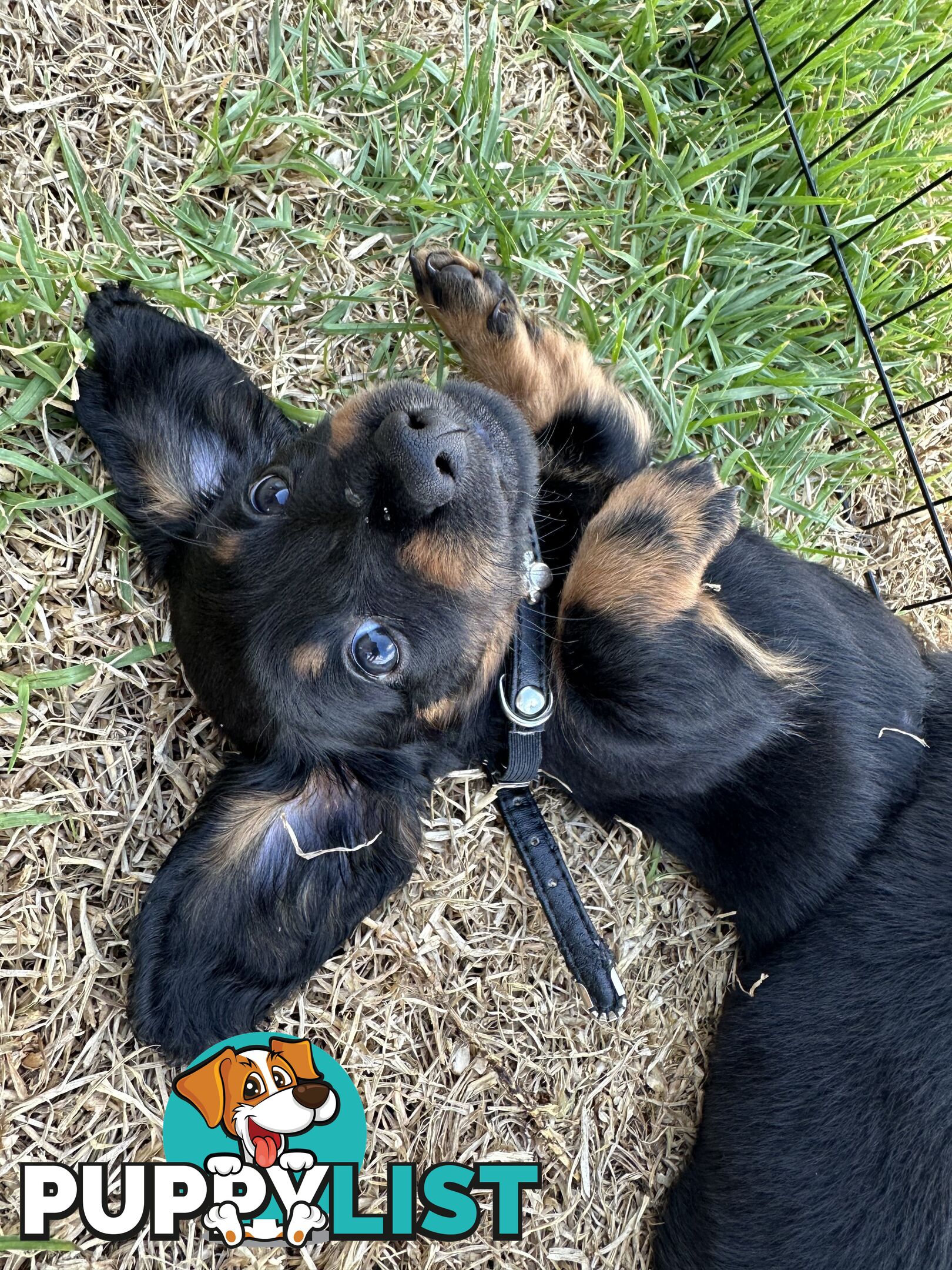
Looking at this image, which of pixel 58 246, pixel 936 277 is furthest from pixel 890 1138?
pixel 58 246

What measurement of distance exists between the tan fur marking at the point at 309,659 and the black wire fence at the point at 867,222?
190cm

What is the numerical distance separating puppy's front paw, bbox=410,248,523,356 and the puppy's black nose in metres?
0.74

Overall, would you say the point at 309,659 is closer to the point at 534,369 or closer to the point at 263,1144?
the point at 534,369

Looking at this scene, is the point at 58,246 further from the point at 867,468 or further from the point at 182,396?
the point at 867,468

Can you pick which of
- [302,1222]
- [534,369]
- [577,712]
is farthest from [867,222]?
[302,1222]

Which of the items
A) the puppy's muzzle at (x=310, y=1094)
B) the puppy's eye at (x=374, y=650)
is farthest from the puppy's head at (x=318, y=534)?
the puppy's muzzle at (x=310, y=1094)

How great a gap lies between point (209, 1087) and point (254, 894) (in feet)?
2.32

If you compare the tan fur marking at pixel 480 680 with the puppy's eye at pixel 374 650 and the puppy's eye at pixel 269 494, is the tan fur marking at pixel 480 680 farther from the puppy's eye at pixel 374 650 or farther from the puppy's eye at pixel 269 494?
the puppy's eye at pixel 269 494

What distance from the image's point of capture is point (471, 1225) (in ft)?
7.95

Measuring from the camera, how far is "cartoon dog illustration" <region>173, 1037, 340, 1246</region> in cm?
221

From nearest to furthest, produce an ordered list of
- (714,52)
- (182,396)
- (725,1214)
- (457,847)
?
(182,396) → (725,1214) → (457,847) → (714,52)

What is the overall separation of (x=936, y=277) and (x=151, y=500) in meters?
2.57

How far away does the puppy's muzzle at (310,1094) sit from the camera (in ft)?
7.59

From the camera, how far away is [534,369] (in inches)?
94.7
